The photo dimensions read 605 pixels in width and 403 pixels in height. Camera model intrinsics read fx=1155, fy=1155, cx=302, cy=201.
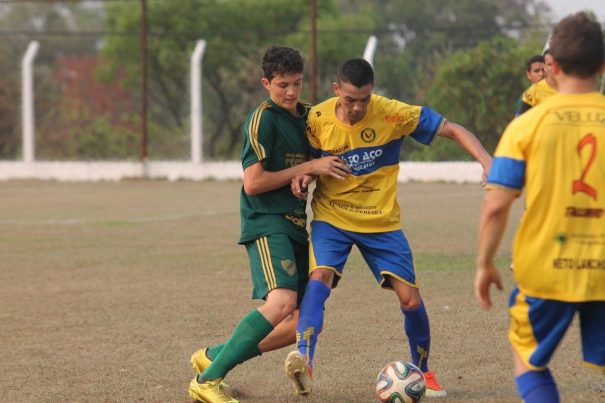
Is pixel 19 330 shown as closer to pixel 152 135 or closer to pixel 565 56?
pixel 565 56

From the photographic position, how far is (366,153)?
20.0 ft

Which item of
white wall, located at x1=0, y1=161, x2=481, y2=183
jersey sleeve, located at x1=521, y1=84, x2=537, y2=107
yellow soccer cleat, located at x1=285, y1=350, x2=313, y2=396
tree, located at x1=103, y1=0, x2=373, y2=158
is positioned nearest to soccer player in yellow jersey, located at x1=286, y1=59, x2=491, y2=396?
yellow soccer cleat, located at x1=285, y1=350, x2=313, y2=396

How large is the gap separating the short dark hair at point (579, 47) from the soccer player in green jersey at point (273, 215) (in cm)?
190

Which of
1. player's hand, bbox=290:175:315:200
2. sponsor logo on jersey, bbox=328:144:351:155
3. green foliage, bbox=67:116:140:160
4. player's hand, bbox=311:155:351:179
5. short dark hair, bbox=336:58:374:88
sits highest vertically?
short dark hair, bbox=336:58:374:88

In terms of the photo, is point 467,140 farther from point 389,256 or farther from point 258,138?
point 258,138

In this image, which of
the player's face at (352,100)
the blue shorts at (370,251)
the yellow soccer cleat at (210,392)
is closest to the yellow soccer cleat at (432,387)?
the blue shorts at (370,251)

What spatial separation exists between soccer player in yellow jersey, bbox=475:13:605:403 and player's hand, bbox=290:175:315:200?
171 cm

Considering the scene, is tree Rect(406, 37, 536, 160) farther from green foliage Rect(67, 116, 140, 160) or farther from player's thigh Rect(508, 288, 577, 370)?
player's thigh Rect(508, 288, 577, 370)

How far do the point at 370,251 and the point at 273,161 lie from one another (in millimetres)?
716

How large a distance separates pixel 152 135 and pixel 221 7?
5.46 meters

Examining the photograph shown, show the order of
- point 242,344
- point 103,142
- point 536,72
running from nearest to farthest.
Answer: point 242,344 < point 536,72 < point 103,142

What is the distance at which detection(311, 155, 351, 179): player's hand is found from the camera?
582 cm

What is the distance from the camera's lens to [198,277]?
434 inches

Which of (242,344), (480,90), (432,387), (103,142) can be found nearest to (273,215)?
(242,344)
